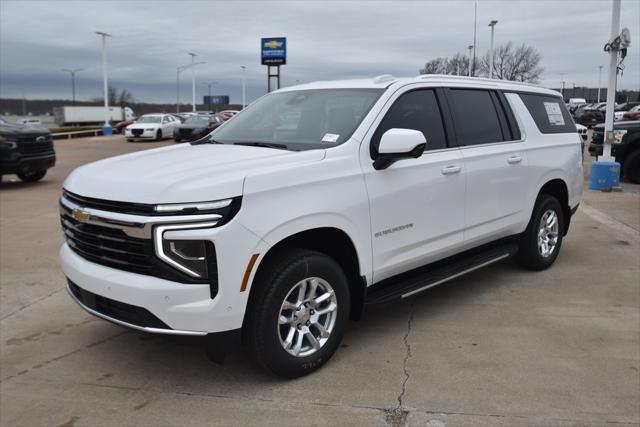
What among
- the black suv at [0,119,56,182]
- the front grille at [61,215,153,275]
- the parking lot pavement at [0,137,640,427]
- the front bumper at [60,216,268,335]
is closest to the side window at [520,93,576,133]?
the parking lot pavement at [0,137,640,427]

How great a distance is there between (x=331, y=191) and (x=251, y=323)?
942 mm

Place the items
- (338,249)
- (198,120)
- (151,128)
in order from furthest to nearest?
(151,128) < (198,120) < (338,249)

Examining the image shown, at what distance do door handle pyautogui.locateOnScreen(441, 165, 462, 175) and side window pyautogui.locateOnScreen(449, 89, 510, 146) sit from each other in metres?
0.27

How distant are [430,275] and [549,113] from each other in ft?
8.76

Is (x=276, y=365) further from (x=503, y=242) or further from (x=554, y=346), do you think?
(x=503, y=242)

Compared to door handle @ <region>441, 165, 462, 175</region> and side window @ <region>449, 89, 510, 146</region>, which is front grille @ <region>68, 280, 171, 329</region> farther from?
side window @ <region>449, 89, 510, 146</region>

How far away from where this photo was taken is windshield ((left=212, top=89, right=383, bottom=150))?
160 inches

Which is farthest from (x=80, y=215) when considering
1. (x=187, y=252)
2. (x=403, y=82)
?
(x=403, y=82)

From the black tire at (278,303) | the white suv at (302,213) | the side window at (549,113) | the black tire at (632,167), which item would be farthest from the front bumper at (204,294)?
the black tire at (632,167)

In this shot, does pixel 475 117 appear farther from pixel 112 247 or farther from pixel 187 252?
pixel 112 247

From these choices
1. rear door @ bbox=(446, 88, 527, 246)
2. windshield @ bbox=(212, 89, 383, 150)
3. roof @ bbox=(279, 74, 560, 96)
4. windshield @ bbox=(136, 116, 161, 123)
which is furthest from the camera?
windshield @ bbox=(136, 116, 161, 123)

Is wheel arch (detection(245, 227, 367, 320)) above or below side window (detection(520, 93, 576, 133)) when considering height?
below

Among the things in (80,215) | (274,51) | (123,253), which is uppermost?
(274,51)

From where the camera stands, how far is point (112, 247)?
10.8 feet
